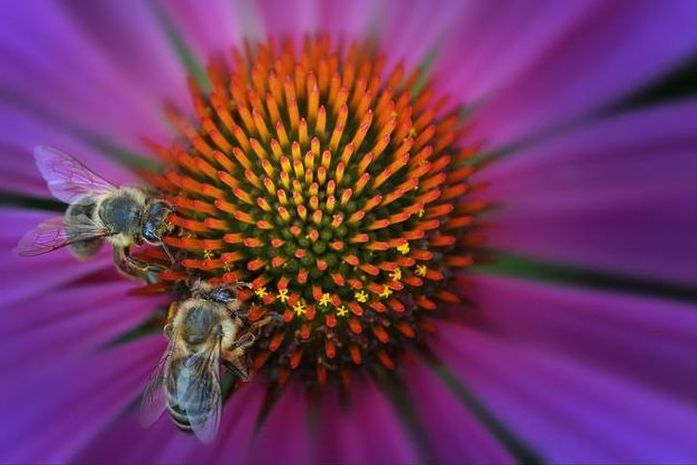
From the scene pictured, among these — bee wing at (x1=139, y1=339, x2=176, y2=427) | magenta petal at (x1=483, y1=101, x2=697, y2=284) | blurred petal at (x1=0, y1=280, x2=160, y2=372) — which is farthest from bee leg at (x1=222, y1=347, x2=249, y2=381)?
magenta petal at (x1=483, y1=101, x2=697, y2=284)

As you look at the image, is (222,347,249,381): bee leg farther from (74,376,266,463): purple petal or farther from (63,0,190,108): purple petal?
(63,0,190,108): purple petal

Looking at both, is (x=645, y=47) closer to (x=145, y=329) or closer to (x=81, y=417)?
(x=145, y=329)

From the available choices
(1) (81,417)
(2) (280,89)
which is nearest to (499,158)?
(2) (280,89)

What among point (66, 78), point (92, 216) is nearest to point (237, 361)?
point (92, 216)

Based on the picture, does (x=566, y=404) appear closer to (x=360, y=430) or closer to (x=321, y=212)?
(x=360, y=430)

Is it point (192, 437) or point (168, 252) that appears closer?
point (168, 252)

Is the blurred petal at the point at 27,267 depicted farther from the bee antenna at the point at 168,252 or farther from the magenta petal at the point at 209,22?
the magenta petal at the point at 209,22
